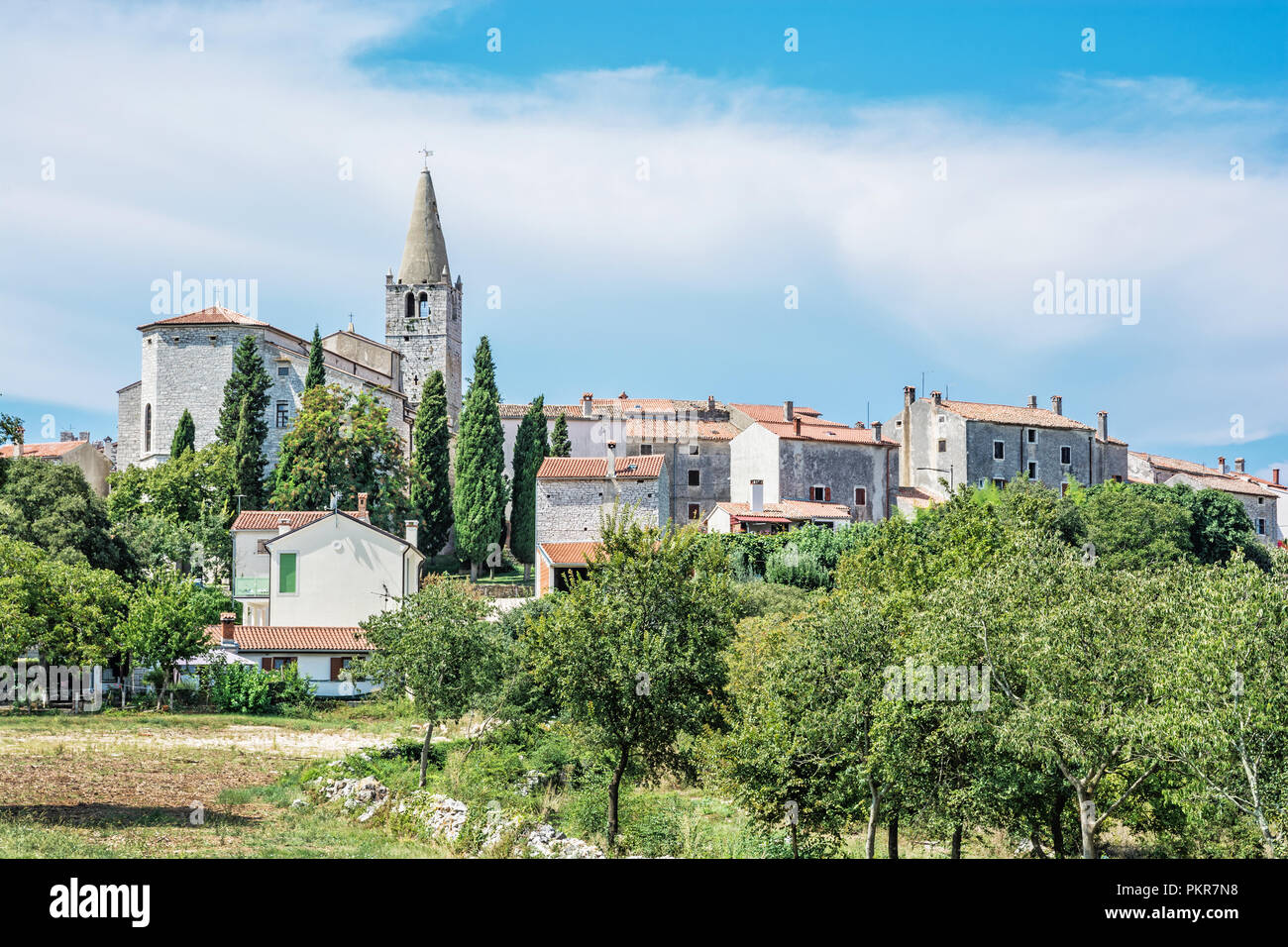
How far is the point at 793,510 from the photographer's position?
61.1 m

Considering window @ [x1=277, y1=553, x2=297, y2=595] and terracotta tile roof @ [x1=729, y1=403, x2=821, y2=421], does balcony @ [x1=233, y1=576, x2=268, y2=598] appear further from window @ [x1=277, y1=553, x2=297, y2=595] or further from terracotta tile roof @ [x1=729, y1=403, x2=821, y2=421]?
terracotta tile roof @ [x1=729, y1=403, x2=821, y2=421]

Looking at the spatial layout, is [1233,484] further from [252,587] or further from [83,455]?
[83,455]

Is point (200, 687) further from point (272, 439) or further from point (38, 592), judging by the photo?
point (272, 439)

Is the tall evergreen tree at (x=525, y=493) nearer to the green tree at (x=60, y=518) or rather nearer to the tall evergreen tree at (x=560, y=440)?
the tall evergreen tree at (x=560, y=440)

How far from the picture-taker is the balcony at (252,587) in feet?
158

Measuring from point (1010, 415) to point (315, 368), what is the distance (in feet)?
142

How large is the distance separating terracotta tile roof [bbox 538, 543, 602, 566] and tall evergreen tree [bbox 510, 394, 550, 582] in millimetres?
10091

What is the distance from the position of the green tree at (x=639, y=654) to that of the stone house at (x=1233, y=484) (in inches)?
2614

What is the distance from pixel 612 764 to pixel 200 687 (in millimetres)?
21701

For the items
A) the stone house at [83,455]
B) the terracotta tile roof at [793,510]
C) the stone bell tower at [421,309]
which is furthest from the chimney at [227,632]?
the stone bell tower at [421,309]

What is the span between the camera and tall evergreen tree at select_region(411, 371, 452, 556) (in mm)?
65188

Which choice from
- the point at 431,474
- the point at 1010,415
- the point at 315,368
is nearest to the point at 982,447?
the point at 1010,415
